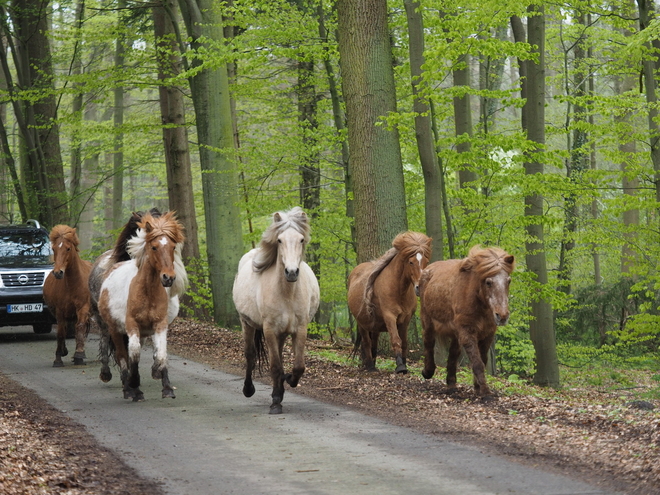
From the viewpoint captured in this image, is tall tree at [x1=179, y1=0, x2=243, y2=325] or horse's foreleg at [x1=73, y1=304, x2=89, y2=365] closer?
horse's foreleg at [x1=73, y1=304, x2=89, y2=365]

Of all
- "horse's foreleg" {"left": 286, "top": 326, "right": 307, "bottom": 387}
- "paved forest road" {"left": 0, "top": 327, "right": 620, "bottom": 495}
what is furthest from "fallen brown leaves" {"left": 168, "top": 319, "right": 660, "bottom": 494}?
"horse's foreleg" {"left": 286, "top": 326, "right": 307, "bottom": 387}

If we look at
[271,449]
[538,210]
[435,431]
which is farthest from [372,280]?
[271,449]

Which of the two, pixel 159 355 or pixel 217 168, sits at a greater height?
pixel 217 168

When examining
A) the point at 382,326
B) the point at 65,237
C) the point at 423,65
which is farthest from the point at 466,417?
the point at 65,237

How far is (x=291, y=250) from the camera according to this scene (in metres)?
8.65

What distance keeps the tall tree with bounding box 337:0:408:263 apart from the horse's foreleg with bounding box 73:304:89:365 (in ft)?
16.3

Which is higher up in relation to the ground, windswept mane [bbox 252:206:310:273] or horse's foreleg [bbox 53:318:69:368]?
windswept mane [bbox 252:206:310:273]

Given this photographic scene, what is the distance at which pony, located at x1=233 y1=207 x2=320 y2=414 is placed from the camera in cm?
877

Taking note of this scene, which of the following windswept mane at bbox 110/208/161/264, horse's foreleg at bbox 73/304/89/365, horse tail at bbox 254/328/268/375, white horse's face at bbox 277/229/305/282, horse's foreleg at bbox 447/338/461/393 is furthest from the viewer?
horse's foreleg at bbox 73/304/89/365

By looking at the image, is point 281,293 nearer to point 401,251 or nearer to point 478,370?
point 478,370

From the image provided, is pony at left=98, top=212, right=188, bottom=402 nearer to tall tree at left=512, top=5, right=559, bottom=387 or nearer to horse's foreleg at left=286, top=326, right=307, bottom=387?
horse's foreleg at left=286, top=326, right=307, bottom=387

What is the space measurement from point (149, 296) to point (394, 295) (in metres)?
3.59

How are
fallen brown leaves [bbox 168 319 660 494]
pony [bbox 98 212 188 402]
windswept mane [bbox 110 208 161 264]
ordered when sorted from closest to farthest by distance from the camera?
→ fallen brown leaves [bbox 168 319 660 494], pony [bbox 98 212 188 402], windswept mane [bbox 110 208 161 264]

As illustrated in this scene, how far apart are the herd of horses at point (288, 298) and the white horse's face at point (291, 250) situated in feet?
0.04
